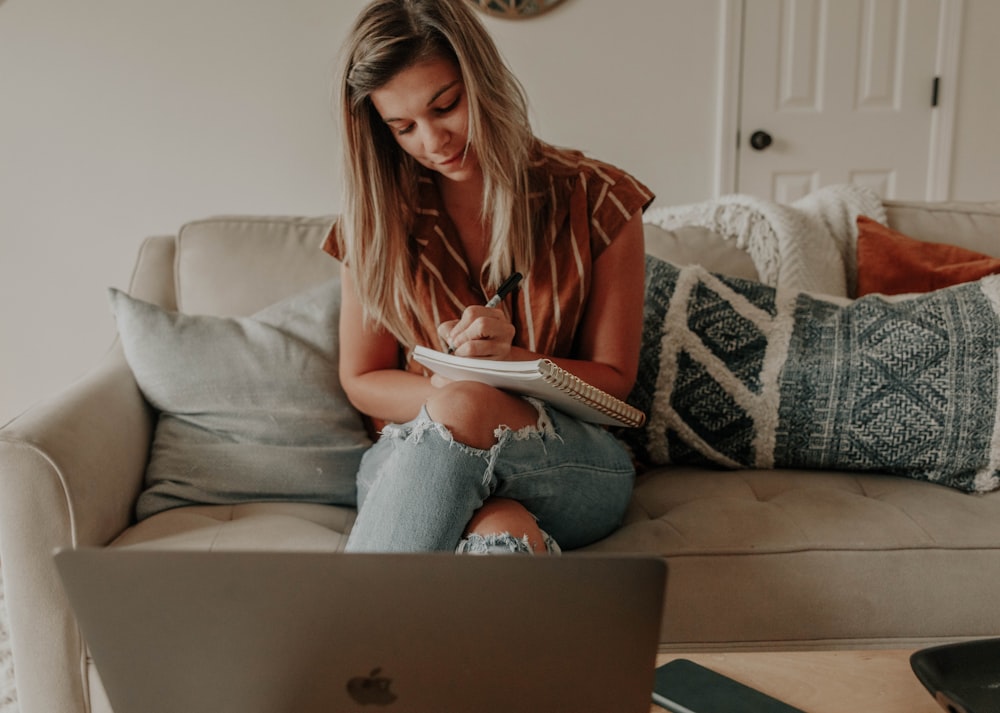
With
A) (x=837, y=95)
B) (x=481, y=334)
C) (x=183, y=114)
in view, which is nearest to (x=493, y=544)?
(x=481, y=334)

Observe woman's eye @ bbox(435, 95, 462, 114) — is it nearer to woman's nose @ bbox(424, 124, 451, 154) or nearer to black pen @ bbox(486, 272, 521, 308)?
woman's nose @ bbox(424, 124, 451, 154)

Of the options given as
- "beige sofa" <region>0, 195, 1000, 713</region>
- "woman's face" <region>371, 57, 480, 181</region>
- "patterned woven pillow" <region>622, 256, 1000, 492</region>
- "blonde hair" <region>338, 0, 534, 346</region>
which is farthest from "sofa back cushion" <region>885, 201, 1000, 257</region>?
"woman's face" <region>371, 57, 480, 181</region>

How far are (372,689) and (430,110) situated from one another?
34.4 inches

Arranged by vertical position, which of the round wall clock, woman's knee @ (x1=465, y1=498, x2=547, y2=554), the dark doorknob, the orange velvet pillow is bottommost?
woman's knee @ (x1=465, y1=498, x2=547, y2=554)

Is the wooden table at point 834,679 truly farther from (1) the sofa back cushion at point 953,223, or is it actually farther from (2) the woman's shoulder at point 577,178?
(1) the sofa back cushion at point 953,223

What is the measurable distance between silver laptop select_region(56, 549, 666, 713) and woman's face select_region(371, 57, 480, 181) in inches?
33.2

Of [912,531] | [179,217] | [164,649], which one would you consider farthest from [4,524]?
[179,217]

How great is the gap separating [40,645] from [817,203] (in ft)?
5.33

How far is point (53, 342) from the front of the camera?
2.85 metres

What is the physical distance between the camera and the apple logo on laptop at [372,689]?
58cm

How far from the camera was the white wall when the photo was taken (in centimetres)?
273

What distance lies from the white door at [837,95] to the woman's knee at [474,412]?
222 centimetres

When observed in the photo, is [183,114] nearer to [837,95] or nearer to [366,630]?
[837,95]

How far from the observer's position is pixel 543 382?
1057mm
